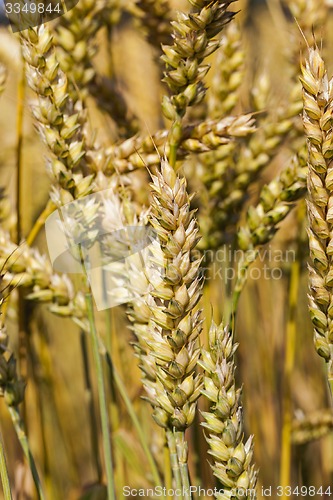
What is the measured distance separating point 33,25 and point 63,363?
3.41 ft

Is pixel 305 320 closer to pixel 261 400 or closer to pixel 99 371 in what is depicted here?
pixel 261 400

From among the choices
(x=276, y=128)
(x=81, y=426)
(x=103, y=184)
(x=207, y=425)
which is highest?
(x=276, y=128)

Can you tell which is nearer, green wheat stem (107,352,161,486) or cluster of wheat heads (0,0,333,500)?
cluster of wheat heads (0,0,333,500)

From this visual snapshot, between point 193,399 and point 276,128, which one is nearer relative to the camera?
point 193,399

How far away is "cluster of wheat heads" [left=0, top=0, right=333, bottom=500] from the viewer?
0.49 metres

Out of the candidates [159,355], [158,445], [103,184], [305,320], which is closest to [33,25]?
[103,184]

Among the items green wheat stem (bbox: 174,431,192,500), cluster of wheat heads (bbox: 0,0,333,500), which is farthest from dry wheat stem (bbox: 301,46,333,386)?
green wheat stem (bbox: 174,431,192,500)

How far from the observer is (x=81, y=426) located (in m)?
1.42
